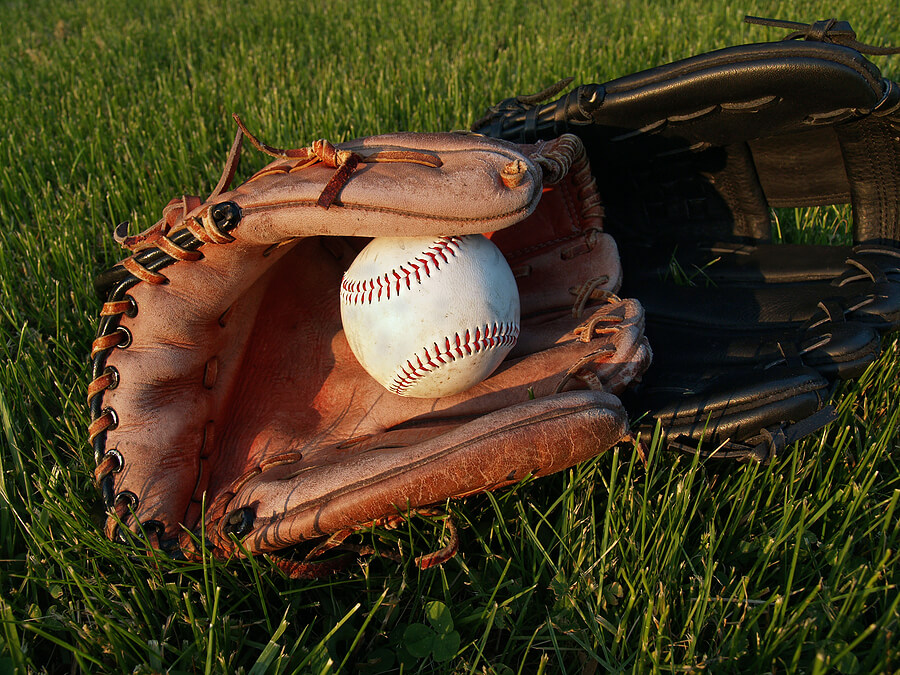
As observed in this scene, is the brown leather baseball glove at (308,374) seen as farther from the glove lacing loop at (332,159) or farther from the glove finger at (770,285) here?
the glove finger at (770,285)

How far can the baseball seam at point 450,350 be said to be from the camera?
5.69 ft

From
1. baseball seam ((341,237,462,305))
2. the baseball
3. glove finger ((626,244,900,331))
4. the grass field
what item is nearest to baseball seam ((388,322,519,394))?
the baseball

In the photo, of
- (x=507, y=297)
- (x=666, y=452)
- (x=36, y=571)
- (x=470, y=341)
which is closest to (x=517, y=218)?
(x=507, y=297)

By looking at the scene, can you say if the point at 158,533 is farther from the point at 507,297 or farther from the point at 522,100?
the point at 522,100

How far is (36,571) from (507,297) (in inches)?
54.9

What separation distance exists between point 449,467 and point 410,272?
0.56 metres

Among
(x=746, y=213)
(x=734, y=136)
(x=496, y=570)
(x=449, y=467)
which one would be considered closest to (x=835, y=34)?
(x=734, y=136)

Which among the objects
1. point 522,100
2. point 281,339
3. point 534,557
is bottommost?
point 534,557

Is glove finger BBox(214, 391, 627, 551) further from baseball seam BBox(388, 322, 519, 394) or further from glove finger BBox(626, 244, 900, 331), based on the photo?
glove finger BBox(626, 244, 900, 331)

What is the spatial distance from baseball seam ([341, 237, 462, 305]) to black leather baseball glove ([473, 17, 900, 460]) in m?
0.70

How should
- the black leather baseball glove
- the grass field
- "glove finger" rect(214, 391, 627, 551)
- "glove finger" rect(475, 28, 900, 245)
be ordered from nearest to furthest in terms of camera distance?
the grass field, "glove finger" rect(214, 391, 627, 551), the black leather baseball glove, "glove finger" rect(475, 28, 900, 245)

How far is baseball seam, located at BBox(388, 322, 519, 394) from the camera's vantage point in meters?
1.73

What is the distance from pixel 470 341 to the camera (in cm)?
175

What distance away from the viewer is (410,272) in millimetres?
1734
